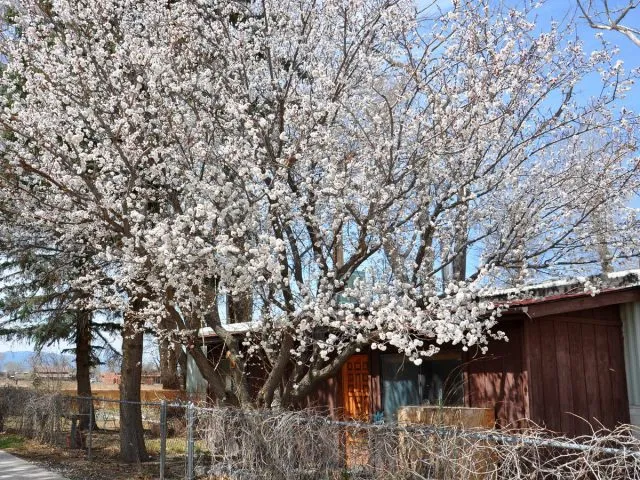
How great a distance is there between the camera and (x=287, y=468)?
800 cm

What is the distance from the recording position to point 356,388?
41.8 feet

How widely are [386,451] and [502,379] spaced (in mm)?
3855

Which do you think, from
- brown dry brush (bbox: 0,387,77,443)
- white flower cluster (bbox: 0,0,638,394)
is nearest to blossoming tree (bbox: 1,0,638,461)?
white flower cluster (bbox: 0,0,638,394)

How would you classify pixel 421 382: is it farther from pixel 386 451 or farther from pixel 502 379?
pixel 386 451

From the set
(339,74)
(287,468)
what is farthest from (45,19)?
(287,468)

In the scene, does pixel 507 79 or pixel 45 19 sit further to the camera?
pixel 45 19

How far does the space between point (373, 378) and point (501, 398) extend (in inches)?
103

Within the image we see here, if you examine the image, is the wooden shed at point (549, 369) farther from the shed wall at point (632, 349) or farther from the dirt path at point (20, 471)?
the dirt path at point (20, 471)

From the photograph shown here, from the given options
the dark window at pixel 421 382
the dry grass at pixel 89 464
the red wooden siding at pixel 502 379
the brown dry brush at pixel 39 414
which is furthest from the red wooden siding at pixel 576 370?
the brown dry brush at pixel 39 414

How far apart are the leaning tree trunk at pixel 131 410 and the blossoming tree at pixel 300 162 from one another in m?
3.31

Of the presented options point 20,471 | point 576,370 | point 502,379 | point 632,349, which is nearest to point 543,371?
point 502,379

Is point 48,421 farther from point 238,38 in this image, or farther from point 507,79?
point 507,79

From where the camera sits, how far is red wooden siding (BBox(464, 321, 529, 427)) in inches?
390

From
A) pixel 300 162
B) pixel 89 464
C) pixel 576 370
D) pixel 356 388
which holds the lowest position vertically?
pixel 89 464
